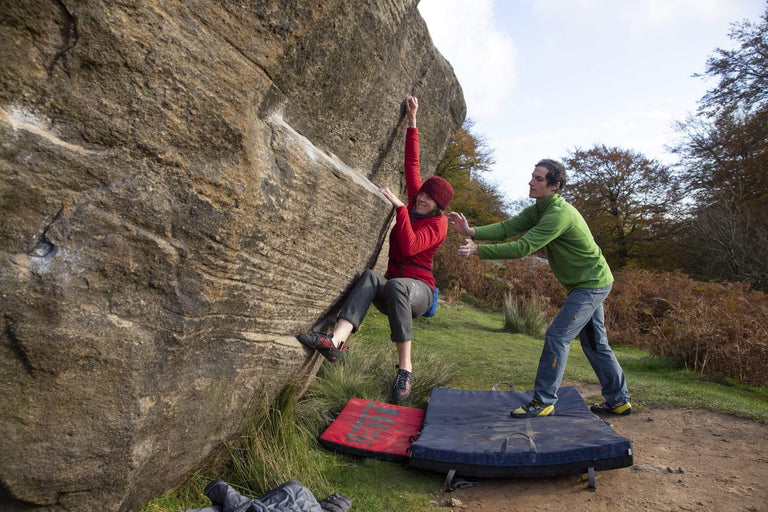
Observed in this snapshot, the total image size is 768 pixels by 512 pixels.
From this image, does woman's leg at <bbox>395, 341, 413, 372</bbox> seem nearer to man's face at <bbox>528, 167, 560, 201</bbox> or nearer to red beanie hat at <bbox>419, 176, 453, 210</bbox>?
red beanie hat at <bbox>419, 176, 453, 210</bbox>

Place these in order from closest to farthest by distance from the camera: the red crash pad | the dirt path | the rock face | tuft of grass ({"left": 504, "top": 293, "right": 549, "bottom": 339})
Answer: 1. the rock face
2. the dirt path
3. the red crash pad
4. tuft of grass ({"left": 504, "top": 293, "right": 549, "bottom": 339})

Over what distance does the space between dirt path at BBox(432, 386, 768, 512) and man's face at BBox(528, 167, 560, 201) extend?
88.4 inches

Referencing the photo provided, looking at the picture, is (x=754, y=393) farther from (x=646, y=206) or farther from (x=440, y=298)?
(x=646, y=206)

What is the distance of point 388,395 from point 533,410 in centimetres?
141

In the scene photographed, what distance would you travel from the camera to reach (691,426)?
4523 millimetres

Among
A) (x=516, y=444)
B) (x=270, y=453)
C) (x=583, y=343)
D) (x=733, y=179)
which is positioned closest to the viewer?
(x=270, y=453)

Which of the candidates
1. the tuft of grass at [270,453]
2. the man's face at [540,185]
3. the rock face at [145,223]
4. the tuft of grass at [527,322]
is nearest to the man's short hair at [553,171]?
the man's face at [540,185]

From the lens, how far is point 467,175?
79.9 ft

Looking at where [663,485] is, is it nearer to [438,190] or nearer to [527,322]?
[438,190]

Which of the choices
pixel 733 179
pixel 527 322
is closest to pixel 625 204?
pixel 733 179

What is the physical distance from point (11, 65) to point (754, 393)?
23.9 feet

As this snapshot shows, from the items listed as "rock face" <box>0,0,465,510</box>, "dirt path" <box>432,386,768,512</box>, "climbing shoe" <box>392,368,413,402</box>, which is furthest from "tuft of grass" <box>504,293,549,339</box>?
"rock face" <box>0,0,465,510</box>

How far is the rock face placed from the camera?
7.57ft

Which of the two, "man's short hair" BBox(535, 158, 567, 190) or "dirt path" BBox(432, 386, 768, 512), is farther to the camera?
"man's short hair" BBox(535, 158, 567, 190)
